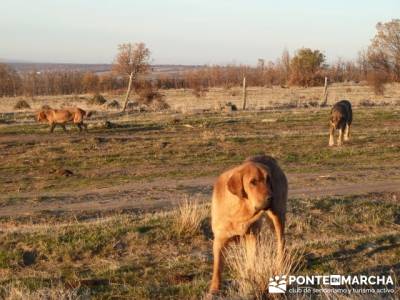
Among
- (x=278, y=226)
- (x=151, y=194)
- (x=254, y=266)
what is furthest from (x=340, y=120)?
(x=254, y=266)

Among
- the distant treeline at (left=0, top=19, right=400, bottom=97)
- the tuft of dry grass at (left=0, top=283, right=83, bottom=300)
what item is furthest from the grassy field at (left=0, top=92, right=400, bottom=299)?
the distant treeline at (left=0, top=19, right=400, bottom=97)

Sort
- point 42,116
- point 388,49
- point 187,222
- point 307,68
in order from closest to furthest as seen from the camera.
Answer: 1. point 187,222
2. point 42,116
3. point 388,49
4. point 307,68

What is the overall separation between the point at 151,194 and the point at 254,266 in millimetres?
8005

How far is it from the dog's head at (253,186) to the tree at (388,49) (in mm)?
54393

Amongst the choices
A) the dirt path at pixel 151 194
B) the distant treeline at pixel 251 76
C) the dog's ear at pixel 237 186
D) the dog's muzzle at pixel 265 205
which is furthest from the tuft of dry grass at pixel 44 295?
the distant treeline at pixel 251 76

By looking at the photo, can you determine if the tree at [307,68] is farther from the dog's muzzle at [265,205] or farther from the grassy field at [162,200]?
the dog's muzzle at [265,205]

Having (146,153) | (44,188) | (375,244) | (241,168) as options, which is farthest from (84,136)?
(241,168)

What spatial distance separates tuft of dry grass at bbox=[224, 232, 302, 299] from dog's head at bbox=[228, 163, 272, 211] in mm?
609

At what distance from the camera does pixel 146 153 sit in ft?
64.7

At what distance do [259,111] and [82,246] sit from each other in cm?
2478

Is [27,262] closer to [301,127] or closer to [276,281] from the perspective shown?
[276,281]

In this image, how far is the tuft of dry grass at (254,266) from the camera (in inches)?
217

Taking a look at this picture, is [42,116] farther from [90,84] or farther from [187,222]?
[90,84]

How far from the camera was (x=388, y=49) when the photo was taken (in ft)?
187
